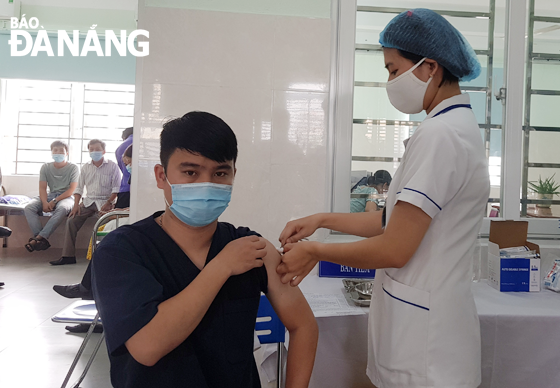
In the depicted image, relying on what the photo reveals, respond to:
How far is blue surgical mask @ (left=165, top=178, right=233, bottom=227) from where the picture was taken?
1023 mm

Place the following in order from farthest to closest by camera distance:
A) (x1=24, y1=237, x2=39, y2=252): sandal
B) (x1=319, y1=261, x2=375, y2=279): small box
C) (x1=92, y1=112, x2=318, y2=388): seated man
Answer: (x1=24, y1=237, x2=39, y2=252): sandal < (x1=319, y1=261, x2=375, y2=279): small box < (x1=92, y1=112, x2=318, y2=388): seated man

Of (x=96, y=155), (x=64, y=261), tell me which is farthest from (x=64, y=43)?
(x=64, y=261)

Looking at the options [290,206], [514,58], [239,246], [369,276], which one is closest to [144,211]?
[290,206]

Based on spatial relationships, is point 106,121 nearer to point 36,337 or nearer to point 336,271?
point 36,337

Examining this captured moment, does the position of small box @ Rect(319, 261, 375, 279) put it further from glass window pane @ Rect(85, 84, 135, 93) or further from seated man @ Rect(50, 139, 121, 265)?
glass window pane @ Rect(85, 84, 135, 93)

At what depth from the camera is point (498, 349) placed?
4.98 ft

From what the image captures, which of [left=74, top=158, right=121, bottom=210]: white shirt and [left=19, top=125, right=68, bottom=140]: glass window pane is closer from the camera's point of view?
[left=74, top=158, right=121, bottom=210]: white shirt

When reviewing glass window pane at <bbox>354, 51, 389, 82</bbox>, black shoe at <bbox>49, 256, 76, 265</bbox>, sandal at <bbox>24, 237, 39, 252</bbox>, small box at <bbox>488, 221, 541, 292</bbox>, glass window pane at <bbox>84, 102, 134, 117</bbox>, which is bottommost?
black shoe at <bbox>49, 256, 76, 265</bbox>

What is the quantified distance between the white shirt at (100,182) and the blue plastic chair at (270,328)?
15.8 feet

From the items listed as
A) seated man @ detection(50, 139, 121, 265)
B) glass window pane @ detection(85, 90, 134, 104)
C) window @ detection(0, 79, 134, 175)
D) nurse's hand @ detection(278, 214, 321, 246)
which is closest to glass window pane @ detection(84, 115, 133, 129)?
window @ detection(0, 79, 134, 175)

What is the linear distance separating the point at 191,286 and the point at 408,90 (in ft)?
2.50

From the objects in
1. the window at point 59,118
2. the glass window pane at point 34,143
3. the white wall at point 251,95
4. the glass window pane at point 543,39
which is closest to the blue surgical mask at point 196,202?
the white wall at point 251,95

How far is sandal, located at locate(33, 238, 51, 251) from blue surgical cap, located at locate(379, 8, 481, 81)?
574 centimetres

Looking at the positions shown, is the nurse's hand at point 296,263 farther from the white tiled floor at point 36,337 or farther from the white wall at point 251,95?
the white tiled floor at point 36,337
